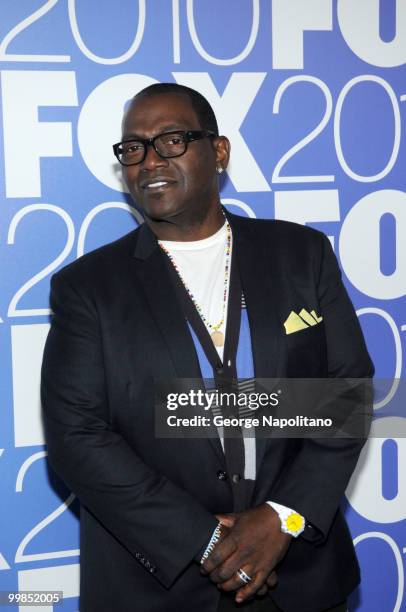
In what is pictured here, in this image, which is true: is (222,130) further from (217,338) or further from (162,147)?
(217,338)

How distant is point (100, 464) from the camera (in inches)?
81.4

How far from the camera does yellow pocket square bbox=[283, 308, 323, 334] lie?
2.24 metres

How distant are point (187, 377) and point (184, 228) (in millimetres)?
495

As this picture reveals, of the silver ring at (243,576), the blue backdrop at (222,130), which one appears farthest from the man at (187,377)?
the blue backdrop at (222,130)

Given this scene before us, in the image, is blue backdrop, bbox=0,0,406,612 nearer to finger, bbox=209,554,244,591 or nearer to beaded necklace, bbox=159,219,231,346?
beaded necklace, bbox=159,219,231,346

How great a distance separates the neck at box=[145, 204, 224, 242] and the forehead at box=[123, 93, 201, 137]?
10.4 inches

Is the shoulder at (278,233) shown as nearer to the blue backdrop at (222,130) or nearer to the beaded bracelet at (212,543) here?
the blue backdrop at (222,130)

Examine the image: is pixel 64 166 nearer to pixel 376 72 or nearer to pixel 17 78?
pixel 17 78

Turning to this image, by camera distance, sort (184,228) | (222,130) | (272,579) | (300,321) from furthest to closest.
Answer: (222,130) < (184,228) < (300,321) < (272,579)

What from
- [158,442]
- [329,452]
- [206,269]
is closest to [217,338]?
[206,269]

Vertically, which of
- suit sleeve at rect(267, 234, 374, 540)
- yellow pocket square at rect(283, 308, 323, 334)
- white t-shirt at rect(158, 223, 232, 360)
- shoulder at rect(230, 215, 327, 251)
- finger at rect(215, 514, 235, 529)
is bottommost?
finger at rect(215, 514, 235, 529)

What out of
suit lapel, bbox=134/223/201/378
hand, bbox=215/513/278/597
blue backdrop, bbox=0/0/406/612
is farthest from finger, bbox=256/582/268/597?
blue backdrop, bbox=0/0/406/612

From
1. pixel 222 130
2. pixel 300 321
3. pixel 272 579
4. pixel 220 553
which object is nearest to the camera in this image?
pixel 220 553

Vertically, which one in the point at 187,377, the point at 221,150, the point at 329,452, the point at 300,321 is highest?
the point at 221,150
